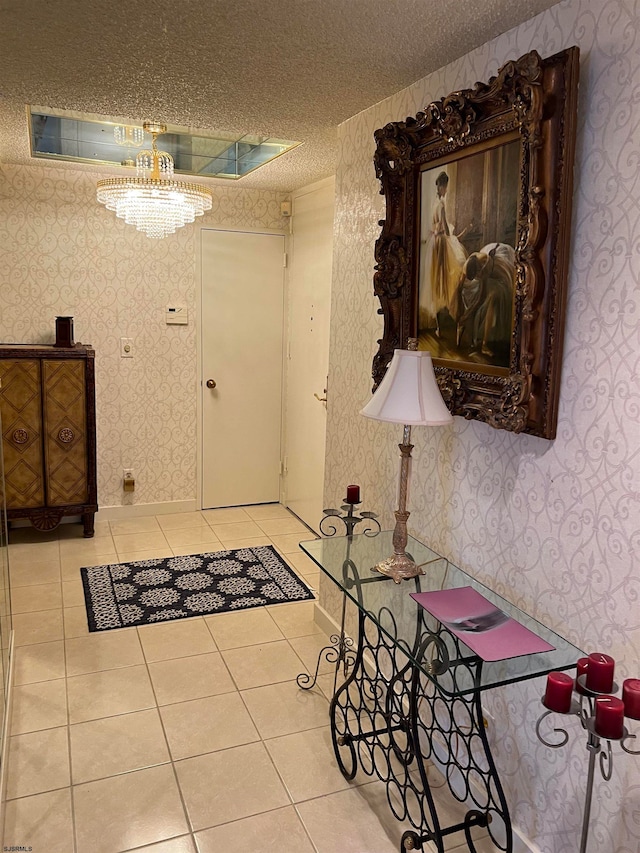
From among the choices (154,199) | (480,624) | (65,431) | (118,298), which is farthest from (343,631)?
(118,298)

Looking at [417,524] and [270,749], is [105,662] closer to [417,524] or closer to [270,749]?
[270,749]

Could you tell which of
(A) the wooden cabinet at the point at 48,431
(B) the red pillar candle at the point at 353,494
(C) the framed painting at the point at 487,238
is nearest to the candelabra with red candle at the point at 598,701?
(C) the framed painting at the point at 487,238

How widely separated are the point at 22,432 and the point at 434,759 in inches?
119

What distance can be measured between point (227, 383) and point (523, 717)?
3.48m

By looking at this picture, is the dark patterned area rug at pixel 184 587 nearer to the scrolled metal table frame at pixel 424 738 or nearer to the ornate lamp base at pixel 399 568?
the scrolled metal table frame at pixel 424 738

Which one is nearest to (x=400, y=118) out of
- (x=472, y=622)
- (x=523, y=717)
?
(x=472, y=622)

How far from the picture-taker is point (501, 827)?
1945 millimetres

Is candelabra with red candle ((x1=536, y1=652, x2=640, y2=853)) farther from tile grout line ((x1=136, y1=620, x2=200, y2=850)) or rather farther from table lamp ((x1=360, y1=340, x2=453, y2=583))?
tile grout line ((x1=136, y1=620, x2=200, y2=850))

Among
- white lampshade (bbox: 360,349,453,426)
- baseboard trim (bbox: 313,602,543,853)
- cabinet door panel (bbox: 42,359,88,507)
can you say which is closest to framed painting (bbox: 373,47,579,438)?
white lampshade (bbox: 360,349,453,426)

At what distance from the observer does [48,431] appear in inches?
163

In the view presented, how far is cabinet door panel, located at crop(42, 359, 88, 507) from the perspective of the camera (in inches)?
161

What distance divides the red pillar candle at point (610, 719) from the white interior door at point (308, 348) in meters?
3.06

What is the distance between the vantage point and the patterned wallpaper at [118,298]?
13.9 ft

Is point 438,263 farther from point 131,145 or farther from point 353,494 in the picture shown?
point 131,145
